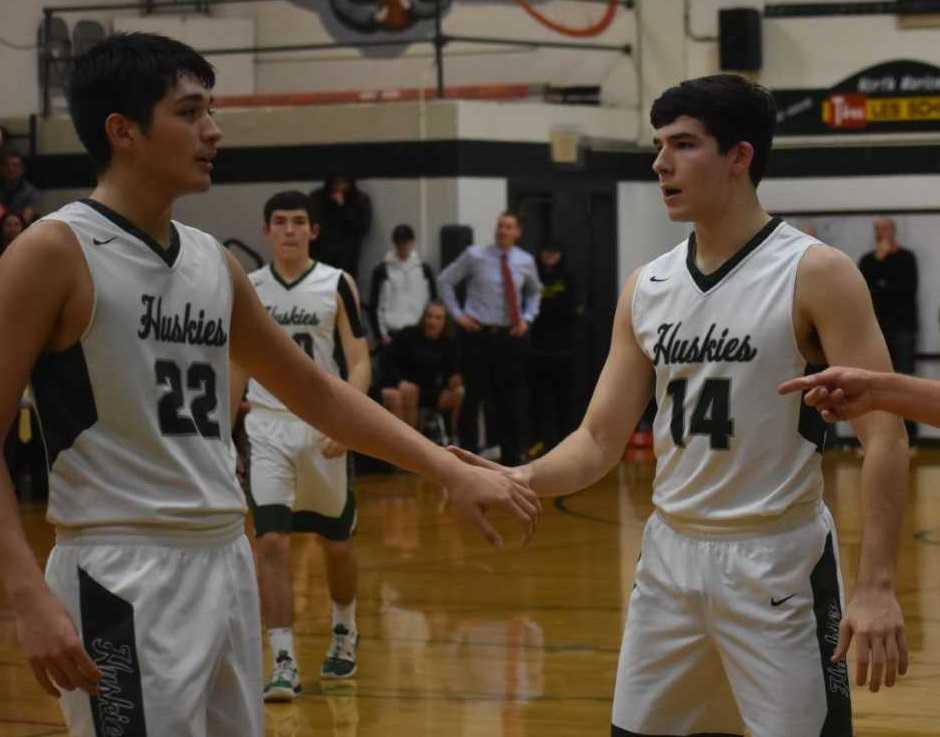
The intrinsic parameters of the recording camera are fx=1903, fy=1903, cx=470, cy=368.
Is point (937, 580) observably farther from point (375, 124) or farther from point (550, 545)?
point (375, 124)

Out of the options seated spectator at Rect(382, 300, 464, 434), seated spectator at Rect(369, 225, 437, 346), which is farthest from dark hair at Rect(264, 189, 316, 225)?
seated spectator at Rect(369, 225, 437, 346)

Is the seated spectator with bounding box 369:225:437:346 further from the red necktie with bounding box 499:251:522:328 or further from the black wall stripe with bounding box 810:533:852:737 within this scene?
the black wall stripe with bounding box 810:533:852:737

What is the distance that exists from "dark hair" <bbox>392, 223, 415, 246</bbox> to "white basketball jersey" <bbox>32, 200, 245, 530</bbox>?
41.9 feet

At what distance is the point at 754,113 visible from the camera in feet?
15.2

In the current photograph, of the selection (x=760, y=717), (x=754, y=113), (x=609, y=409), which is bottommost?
(x=760, y=717)

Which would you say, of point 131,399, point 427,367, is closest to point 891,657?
point 131,399

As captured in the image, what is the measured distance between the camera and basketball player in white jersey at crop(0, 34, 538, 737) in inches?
144

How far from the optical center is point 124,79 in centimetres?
386

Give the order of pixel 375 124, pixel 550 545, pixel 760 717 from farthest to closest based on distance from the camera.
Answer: pixel 375 124 < pixel 550 545 < pixel 760 717

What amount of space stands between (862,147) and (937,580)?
9269 mm

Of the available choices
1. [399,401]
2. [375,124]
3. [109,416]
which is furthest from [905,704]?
[375,124]

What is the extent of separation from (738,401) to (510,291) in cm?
1221

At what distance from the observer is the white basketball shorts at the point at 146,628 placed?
146 inches

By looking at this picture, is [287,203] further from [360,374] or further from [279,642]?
[279,642]
